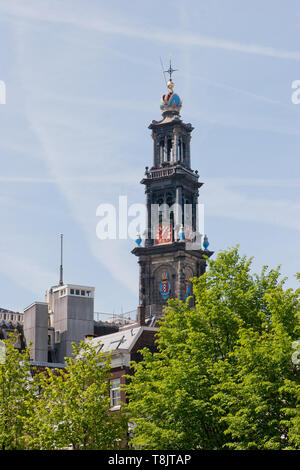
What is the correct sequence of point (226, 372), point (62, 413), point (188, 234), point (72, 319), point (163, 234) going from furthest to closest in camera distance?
point (188, 234)
point (163, 234)
point (72, 319)
point (62, 413)
point (226, 372)

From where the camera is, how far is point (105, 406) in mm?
63625

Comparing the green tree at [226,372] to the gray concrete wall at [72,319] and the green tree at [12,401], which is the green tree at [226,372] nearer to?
the green tree at [12,401]

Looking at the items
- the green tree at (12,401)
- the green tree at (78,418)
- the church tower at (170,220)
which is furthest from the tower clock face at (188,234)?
the green tree at (78,418)

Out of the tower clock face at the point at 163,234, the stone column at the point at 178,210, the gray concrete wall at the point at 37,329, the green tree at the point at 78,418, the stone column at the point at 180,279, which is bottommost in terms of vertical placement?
the green tree at the point at 78,418

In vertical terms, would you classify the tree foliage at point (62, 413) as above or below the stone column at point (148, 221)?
below

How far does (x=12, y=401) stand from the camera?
218ft

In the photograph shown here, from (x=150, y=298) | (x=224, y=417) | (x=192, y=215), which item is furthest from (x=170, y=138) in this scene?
(x=224, y=417)

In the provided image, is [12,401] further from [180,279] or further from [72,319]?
[180,279]

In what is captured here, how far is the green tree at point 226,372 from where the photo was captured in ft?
171

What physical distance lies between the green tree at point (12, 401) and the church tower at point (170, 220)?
82.5m

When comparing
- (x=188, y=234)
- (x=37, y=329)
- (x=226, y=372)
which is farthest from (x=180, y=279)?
(x=226, y=372)

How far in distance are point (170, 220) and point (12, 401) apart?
94.4m

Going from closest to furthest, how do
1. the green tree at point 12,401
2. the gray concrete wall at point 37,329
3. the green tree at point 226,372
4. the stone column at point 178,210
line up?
the green tree at point 226,372 → the green tree at point 12,401 → the gray concrete wall at point 37,329 → the stone column at point 178,210

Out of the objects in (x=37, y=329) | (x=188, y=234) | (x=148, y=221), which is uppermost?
(x=148, y=221)
